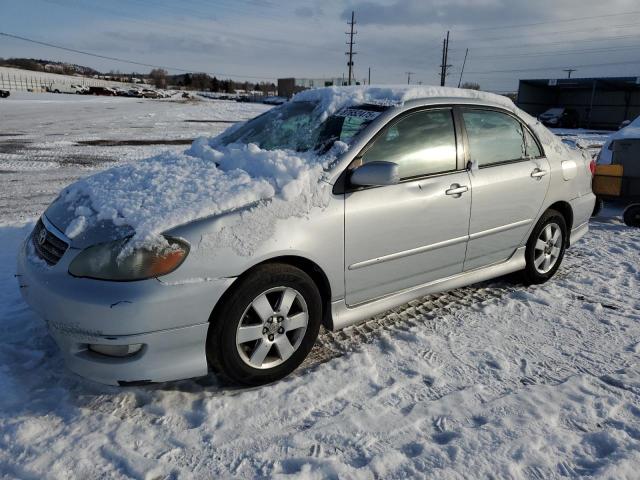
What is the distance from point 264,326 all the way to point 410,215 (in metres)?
1.25

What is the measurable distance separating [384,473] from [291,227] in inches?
52.8

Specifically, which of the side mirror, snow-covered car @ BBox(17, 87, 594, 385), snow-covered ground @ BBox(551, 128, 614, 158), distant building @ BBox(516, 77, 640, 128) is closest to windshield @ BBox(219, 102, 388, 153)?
snow-covered car @ BBox(17, 87, 594, 385)

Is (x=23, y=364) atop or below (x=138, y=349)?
below

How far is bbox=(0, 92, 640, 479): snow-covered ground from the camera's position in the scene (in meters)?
2.25

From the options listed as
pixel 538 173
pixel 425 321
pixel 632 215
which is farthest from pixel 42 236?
pixel 632 215

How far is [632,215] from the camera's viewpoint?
651 centimetres

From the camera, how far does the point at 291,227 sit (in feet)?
9.05

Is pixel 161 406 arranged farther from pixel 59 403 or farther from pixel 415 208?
pixel 415 208

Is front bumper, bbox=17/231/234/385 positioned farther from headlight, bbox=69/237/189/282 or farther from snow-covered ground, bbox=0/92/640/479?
snow-covered ground, bbox=0/92/640/479

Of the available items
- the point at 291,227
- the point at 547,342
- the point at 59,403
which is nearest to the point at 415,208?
the point at 291,227

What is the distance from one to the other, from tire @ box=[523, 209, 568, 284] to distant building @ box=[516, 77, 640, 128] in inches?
1298

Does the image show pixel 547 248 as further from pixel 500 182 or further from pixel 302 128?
pixel 302 128

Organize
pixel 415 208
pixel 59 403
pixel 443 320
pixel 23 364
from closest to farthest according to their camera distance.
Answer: pixel 59 403 < pixel 23 364 < pixel 415 208 < pixel 443 320

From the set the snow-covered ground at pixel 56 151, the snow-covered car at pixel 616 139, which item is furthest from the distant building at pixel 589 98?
the snow-covered car at pixel 616 139
